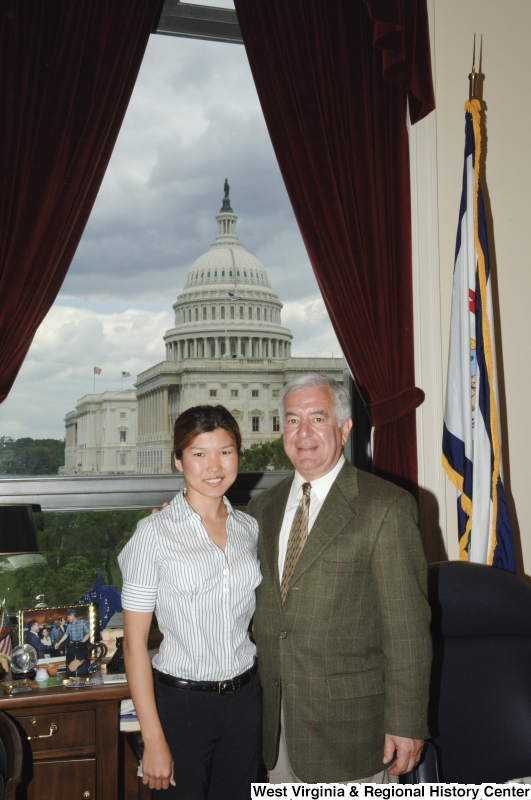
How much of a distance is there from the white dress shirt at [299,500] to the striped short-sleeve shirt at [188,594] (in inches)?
5.7

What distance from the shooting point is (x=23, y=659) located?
7.37ft

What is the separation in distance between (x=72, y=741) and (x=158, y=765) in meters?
0.83

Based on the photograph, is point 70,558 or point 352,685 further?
point 70,558

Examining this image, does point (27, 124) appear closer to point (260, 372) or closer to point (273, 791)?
point (260, 372)

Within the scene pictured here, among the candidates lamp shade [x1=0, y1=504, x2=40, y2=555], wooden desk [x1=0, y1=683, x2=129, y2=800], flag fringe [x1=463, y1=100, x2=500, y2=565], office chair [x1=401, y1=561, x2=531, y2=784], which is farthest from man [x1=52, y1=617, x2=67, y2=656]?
flag fringe [x1=463, y1=100, x2=500, y2=565]

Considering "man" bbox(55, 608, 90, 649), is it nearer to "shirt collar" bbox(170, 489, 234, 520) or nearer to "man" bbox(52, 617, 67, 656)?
"man" bbox(52, 617, 67, 656)

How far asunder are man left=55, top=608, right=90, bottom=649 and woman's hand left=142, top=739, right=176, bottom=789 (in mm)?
974

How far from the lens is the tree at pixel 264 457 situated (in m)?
3.05

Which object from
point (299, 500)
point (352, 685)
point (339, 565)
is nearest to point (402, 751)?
point (352, 685)

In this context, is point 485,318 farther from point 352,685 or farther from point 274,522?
point 352,685

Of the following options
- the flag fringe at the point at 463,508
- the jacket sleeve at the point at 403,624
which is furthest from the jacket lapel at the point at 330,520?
the flag fringe at the point at 463,508

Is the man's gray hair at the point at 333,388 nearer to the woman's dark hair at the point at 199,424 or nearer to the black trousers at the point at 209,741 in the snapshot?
the woman's dark hair at the point at 199,424

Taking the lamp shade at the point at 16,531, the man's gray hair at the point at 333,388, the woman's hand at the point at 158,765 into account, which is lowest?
the woman's hand at the point at 158,765

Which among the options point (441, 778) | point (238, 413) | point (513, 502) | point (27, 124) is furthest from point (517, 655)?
point (27, 124)
